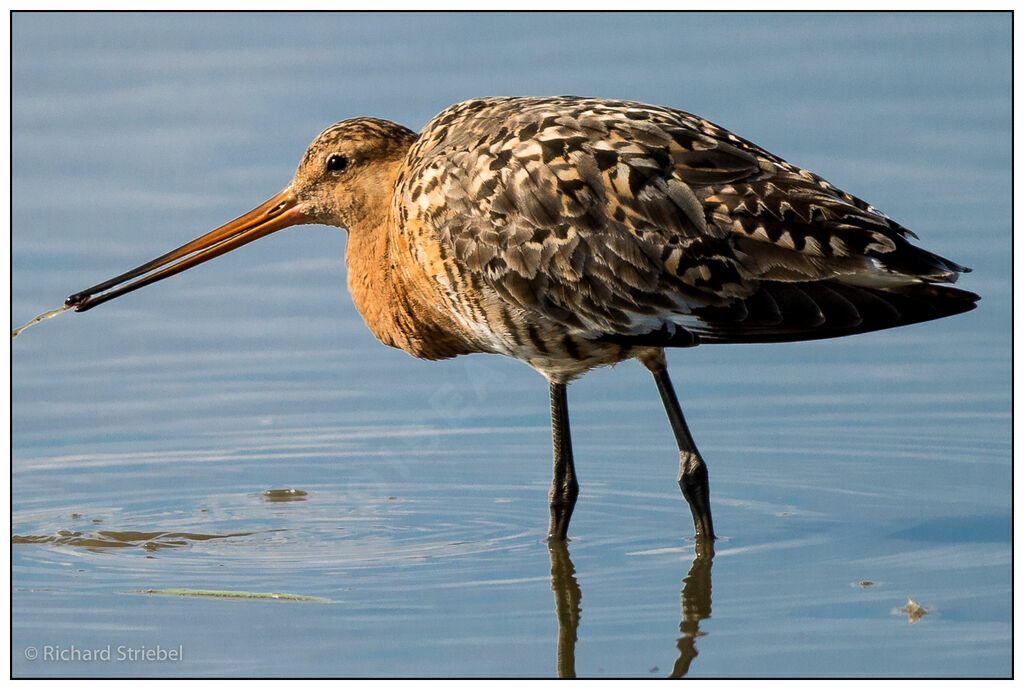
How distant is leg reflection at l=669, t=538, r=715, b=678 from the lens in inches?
290

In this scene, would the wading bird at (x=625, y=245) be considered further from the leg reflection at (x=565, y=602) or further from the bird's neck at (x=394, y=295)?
the leg reflection at (x=565, y=602)

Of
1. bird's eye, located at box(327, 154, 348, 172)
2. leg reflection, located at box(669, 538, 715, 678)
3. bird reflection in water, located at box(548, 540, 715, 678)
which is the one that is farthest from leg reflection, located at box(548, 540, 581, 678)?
bird's eye, located at box(327, 154, 348, 172)

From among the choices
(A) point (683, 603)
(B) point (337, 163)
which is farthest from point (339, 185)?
(A) point (683, 603)

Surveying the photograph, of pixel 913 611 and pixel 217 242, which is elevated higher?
pixel 217 242

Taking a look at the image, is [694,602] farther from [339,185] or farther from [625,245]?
[339,185]

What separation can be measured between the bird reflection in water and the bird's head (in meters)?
1.93

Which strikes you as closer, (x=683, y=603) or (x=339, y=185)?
(x=683, y=603)

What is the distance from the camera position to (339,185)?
9477 millimetres

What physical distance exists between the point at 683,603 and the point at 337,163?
9.65 feet

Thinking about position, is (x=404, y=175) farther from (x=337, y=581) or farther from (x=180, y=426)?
(x=180, y=426)

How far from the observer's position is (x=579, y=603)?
8.01m

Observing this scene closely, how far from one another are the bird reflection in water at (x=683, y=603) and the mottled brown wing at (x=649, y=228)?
1.06 m

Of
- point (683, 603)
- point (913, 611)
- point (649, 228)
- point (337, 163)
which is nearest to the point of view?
point (913, 611)

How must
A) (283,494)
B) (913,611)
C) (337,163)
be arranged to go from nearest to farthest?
(913,611)
(337,163)
(283,494)
